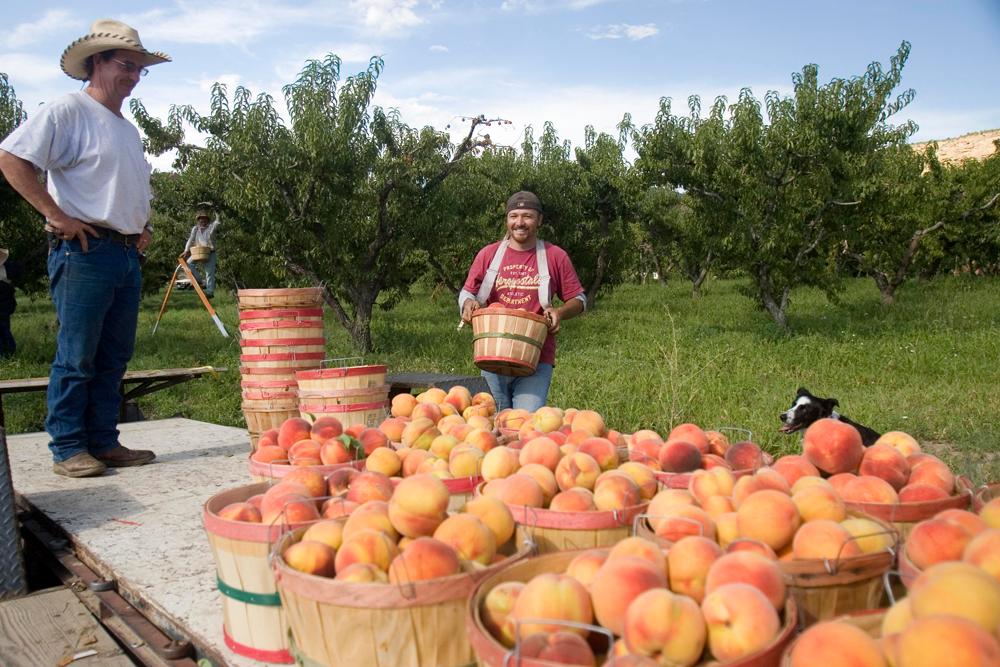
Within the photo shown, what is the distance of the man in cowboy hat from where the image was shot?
3820 millimetres

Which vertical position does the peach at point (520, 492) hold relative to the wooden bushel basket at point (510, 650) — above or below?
above

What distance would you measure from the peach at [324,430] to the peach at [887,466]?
194cm

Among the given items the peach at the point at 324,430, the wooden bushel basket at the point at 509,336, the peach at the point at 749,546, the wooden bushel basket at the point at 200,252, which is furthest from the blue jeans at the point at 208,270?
the peach at the point at 749,546

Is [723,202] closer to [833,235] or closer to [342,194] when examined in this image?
[833,235]

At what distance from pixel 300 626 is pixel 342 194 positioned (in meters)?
10.4

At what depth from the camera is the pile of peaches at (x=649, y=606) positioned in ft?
4.39

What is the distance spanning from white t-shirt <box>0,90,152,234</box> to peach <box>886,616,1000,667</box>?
407 centimetres

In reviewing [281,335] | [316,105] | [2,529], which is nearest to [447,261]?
[316,105]

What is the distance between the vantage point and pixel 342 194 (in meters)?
11.6

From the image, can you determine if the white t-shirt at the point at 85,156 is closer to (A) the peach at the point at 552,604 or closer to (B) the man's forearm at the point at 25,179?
(B) the man's forearm at the point at 25,179

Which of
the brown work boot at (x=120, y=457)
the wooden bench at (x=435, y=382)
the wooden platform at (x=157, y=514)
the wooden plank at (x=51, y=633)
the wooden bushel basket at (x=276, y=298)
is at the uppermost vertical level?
the wooden bushel basket at (x=276, y=298)

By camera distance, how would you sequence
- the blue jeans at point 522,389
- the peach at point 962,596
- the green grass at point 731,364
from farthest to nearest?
the green grass at point 731,364 → the blue jeans at point 522,389 → the peach at point 962,596

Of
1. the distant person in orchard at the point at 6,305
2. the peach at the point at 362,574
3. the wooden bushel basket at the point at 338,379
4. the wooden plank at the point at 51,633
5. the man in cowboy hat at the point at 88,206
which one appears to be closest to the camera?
the peach at the point at 362,574

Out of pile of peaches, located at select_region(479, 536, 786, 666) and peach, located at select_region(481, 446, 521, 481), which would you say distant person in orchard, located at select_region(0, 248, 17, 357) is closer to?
peach, located at select_region(481, 446, 521, 481)
